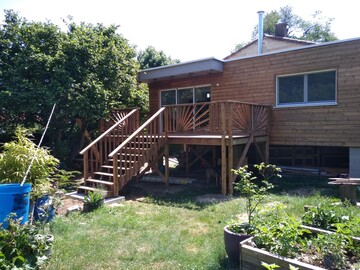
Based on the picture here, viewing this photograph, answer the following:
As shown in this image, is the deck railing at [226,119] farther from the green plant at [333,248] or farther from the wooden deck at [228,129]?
the green plant at [333,248]

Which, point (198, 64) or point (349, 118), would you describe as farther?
point (198, 64)

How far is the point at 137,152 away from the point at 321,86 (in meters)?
5.67

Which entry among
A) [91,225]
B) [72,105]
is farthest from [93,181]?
[72,105]

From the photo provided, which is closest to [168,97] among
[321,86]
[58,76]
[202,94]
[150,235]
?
[202,94]

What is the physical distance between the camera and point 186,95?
11.9 m

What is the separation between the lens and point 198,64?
10312 millimetres

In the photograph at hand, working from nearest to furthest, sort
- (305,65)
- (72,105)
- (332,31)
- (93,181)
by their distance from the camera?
(93,181) → (305,65) → (72,105) → (332,31)

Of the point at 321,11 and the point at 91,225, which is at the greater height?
the point at 321,11

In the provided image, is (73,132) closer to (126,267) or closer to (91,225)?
(91,225)

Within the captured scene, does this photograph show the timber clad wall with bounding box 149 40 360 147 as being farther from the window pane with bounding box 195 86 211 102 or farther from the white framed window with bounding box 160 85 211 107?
the white framed window with bounding box 160 85 211 107

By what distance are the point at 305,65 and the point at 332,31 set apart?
40.5 metres

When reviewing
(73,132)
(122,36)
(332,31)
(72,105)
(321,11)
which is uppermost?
(321,11)

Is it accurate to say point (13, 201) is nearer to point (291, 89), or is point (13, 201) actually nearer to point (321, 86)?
point (291, 89)

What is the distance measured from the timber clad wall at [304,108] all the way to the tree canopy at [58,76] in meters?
3.82
